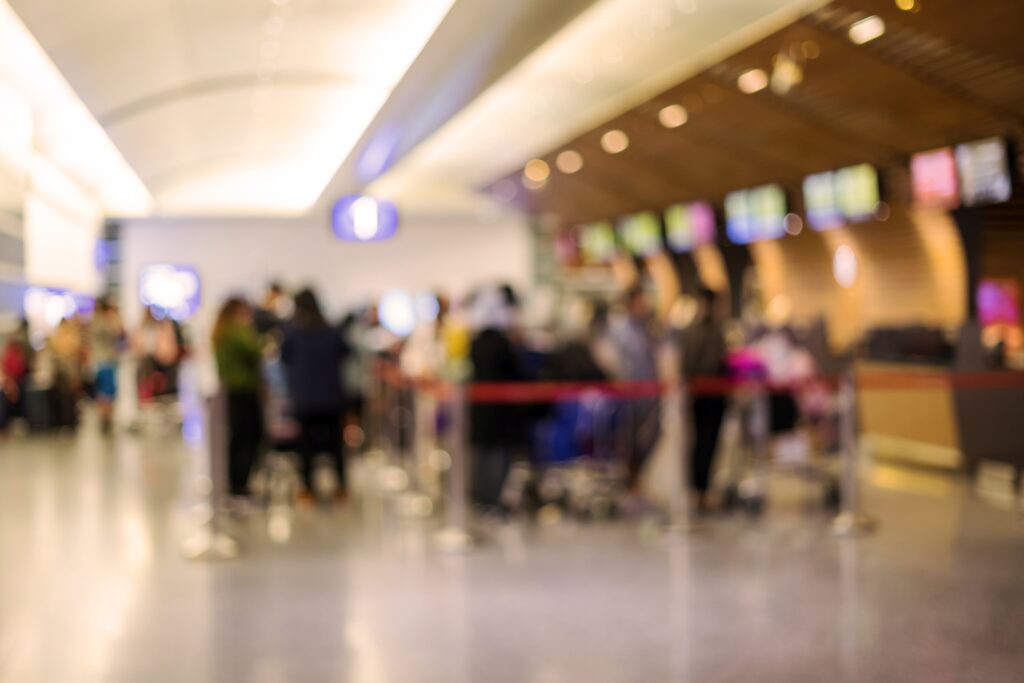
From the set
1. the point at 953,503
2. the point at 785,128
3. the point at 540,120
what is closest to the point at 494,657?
the point at 953,503

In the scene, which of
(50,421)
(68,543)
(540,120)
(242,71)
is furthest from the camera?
(50,421)

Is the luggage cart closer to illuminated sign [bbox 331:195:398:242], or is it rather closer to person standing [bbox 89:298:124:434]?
illuminated sign [bbox 331:195:398:242]

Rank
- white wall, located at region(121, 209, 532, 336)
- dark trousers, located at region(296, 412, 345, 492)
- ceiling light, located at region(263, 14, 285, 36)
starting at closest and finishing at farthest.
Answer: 1. dark trousers, located at region(296, 412, 345, 492)
2. ceiling light, located at region(263, 14, 285, 36)
3. white wall, located at region(121, 209, 532, 336)

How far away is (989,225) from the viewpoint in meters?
11.8

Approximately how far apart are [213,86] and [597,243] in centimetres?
1011

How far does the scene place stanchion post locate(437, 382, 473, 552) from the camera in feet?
28.2

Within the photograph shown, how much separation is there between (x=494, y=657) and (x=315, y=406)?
5.00 metres

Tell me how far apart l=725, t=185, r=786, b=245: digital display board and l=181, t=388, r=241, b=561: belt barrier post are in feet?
28.5

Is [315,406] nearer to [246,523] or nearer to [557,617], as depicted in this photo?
[246,523]

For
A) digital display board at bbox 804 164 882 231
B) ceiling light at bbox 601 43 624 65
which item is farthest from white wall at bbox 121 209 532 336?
ceiling light at bbox 601 43 624 65

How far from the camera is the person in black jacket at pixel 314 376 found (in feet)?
34.0

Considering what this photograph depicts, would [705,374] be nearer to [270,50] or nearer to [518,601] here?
[518,601]

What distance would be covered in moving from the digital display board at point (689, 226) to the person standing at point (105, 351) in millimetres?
8028

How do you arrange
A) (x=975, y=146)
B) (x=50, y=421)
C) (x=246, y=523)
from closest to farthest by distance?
(x=246, y=523)
(x=975, y=146)
(x=50, y=421)
